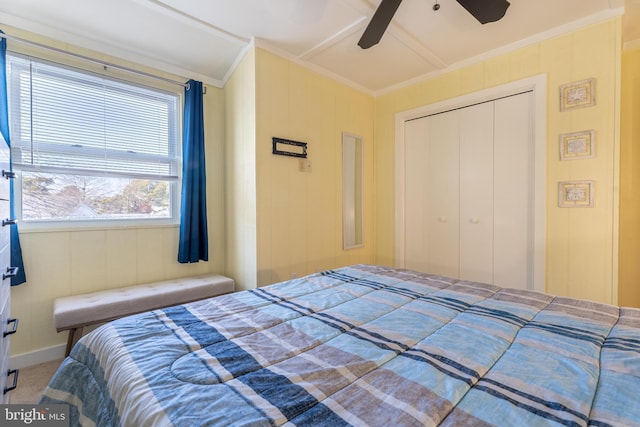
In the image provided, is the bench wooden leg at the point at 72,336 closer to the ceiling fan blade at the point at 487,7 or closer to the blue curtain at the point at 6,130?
the blue curtain at the point at 6,130

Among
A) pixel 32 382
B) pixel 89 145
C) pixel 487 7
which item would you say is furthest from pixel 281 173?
pixel 32 382

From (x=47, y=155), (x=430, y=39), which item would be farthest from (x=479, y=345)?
(x=47, y=155)

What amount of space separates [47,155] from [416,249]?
3559 mm

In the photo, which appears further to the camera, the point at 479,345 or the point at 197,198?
the point at 197,198

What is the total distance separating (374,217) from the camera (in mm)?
3611

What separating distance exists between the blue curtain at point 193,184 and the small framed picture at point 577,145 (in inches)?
126

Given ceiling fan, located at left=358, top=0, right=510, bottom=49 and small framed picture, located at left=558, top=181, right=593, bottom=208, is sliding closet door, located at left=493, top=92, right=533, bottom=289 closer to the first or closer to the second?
small framed picture, located at left=558, top=181, right=593, bottom=208

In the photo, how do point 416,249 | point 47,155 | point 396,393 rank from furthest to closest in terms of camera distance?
1. point 416,249
2. point 47,155
3. point 396,393

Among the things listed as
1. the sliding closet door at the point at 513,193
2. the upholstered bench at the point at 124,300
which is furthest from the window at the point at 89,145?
the sliding closet door at the point at 513,193

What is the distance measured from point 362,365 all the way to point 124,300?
6.70 feet

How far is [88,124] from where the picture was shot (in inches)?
90.8

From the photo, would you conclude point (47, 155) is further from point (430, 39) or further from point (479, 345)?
point (430, 39)

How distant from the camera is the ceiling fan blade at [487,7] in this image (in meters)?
1.59

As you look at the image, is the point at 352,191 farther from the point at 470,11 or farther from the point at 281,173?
the point at 470,11
